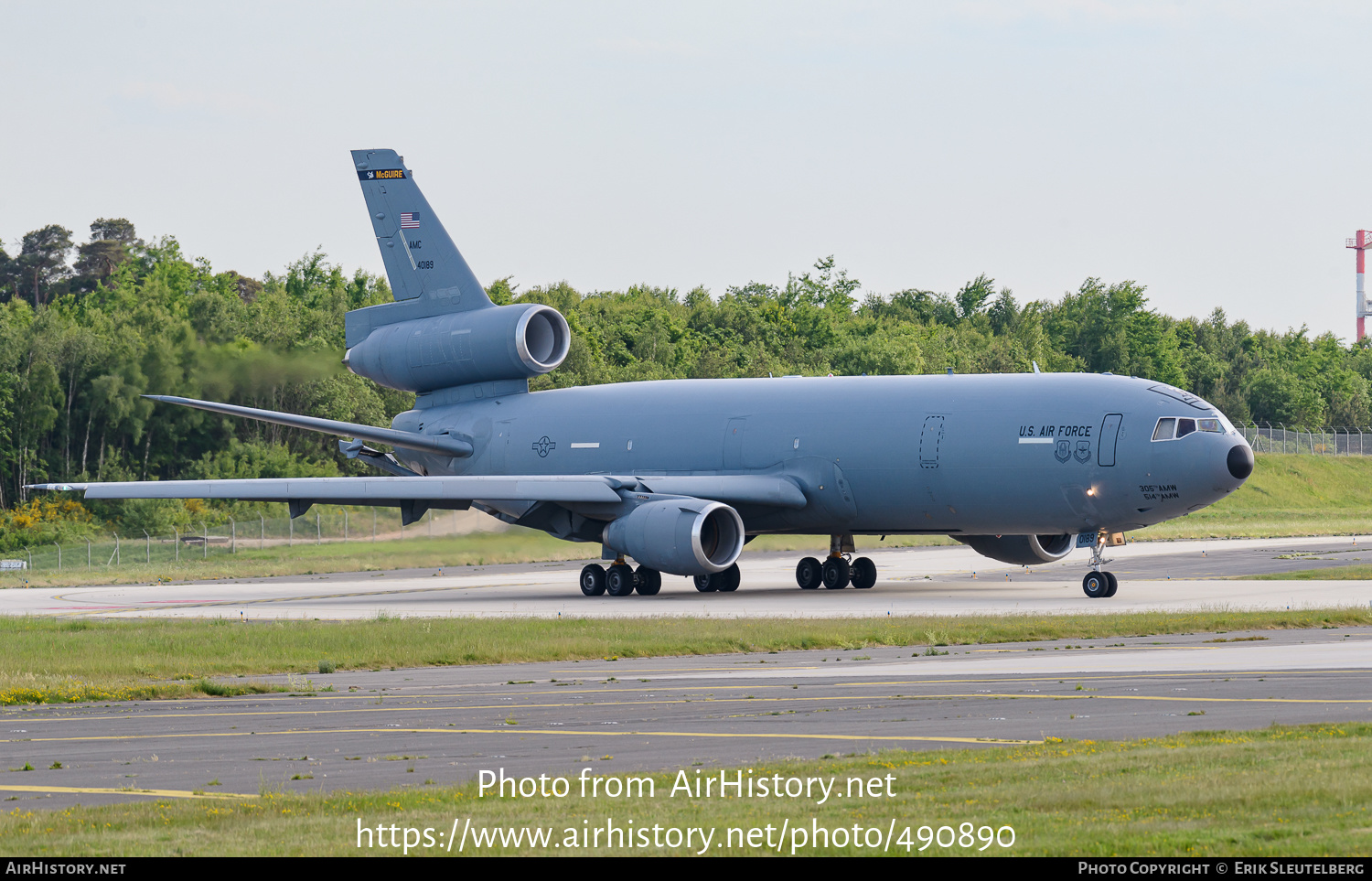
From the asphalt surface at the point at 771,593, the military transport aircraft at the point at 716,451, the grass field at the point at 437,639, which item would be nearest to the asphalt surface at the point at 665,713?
the grass field at the point at 437,639

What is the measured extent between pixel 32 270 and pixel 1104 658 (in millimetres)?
113290

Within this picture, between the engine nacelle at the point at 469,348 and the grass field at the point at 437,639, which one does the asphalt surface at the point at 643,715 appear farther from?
the engine nacelle at the point at 469,348

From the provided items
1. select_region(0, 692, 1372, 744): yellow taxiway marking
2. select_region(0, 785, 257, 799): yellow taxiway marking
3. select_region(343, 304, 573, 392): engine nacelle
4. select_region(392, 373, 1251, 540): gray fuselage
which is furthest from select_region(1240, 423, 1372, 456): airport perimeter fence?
select_region(0, 785, 257, 799): yellow taxiway marking

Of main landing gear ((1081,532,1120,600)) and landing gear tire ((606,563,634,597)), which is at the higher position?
main landing gear ((1081,532,1120,600))

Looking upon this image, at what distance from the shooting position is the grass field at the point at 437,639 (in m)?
22.0

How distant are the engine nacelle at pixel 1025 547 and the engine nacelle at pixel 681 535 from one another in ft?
19.4

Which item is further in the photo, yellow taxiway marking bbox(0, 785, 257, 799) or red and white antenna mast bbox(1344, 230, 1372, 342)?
red and white antenna mast bbox(1344, 230, 1372, 342)

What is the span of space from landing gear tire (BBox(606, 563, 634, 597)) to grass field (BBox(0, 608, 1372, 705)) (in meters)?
8.67

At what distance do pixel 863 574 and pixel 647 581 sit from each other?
16.9ft

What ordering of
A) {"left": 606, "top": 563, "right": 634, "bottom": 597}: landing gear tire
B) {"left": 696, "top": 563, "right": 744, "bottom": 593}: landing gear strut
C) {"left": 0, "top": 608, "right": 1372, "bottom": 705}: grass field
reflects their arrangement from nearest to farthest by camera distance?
{"left": 0, "top": 608, "right": 1372, "bottom": 705}: grass field
{"left": 606, "top": 563, "right": 634, "bottom": 597}: landing gear tire
{"left": 696, "top": 563, "right": 744, "bottom": 593}: landing gear strut

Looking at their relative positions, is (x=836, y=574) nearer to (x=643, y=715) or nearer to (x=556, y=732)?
(x=643, y=715)

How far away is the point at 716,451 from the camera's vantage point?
39.3 metres

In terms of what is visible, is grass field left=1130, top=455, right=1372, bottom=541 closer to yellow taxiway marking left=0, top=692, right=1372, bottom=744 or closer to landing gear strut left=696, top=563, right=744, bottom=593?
landing gear strut left=696, top=563, right=744, bottom=593

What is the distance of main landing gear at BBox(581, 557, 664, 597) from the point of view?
3759cm
